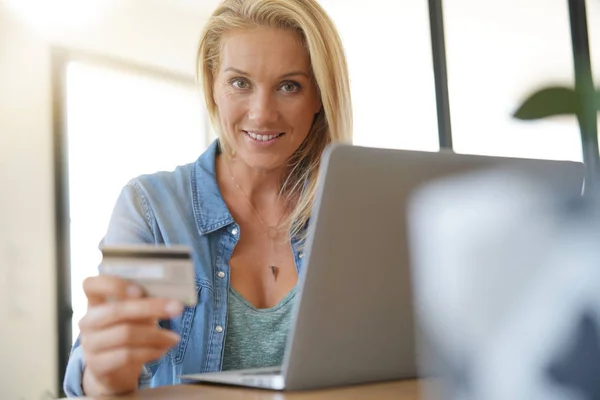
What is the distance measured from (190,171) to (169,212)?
131 mm

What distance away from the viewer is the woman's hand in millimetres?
666

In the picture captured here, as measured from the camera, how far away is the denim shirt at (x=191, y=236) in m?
1.20

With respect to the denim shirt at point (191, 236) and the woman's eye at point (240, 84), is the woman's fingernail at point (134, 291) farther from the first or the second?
the woman's eye at point (240, 84)

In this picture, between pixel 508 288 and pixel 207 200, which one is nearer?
pixel 508 288

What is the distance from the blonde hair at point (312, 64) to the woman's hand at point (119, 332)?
697 millimetres

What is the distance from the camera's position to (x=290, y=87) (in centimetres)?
143

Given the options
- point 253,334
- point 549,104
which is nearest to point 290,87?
point 253,334

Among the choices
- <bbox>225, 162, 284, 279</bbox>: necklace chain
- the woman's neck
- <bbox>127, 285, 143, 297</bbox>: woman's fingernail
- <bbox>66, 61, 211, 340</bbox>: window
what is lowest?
<bbox>127, 285, 143, 297</bbox>: woman's fingernail

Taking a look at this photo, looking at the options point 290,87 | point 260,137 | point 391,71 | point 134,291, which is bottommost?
point 134,291

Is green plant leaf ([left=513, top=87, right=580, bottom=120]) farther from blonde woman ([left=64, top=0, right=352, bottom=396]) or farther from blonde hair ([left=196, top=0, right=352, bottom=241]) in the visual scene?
blonde hair ([left=196, top=0, right=352, bottom=241])

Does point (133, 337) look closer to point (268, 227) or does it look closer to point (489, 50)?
point (268, 227)

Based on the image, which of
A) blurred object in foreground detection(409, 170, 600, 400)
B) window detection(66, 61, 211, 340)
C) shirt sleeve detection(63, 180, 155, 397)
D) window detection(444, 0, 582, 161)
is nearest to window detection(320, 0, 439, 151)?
window detection(444, 0, 582, 161)

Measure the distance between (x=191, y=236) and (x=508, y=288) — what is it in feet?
3.28

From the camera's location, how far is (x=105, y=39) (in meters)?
3.97
